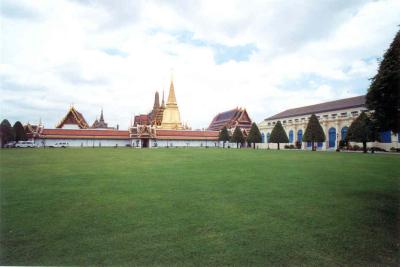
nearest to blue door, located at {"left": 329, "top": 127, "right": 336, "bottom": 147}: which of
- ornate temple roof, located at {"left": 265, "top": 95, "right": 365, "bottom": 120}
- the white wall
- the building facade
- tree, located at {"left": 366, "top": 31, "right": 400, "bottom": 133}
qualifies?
the building facade

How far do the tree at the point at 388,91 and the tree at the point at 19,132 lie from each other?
65.5 m

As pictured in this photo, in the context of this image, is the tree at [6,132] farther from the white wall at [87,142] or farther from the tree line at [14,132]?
the white wall at [87,142]

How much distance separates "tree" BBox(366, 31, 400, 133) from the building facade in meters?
43.4

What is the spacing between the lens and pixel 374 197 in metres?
8.59

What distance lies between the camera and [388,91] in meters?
7.48

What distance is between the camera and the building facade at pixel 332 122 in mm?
46969

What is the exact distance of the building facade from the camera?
4697 cm

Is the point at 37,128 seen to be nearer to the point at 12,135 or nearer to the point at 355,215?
the point at 12,135

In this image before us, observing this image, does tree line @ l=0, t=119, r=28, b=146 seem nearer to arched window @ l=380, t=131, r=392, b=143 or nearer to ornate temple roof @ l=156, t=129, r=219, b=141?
ornate temple roof @ l=156, t=129, r=219, b=141

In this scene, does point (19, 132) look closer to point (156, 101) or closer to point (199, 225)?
point (156, 101)

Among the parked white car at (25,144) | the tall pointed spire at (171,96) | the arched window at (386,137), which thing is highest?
the tall pointed spire at (171,96)

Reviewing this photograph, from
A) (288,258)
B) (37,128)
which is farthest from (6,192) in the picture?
(37,128)

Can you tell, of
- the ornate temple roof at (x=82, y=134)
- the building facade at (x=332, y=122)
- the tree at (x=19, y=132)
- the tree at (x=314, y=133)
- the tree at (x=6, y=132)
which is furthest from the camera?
the ornate temple roof at (x=82, y=134)

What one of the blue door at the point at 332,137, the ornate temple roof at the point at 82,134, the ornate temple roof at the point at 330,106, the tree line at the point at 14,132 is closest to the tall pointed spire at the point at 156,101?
the ornate temple roof at the point at 82,134
